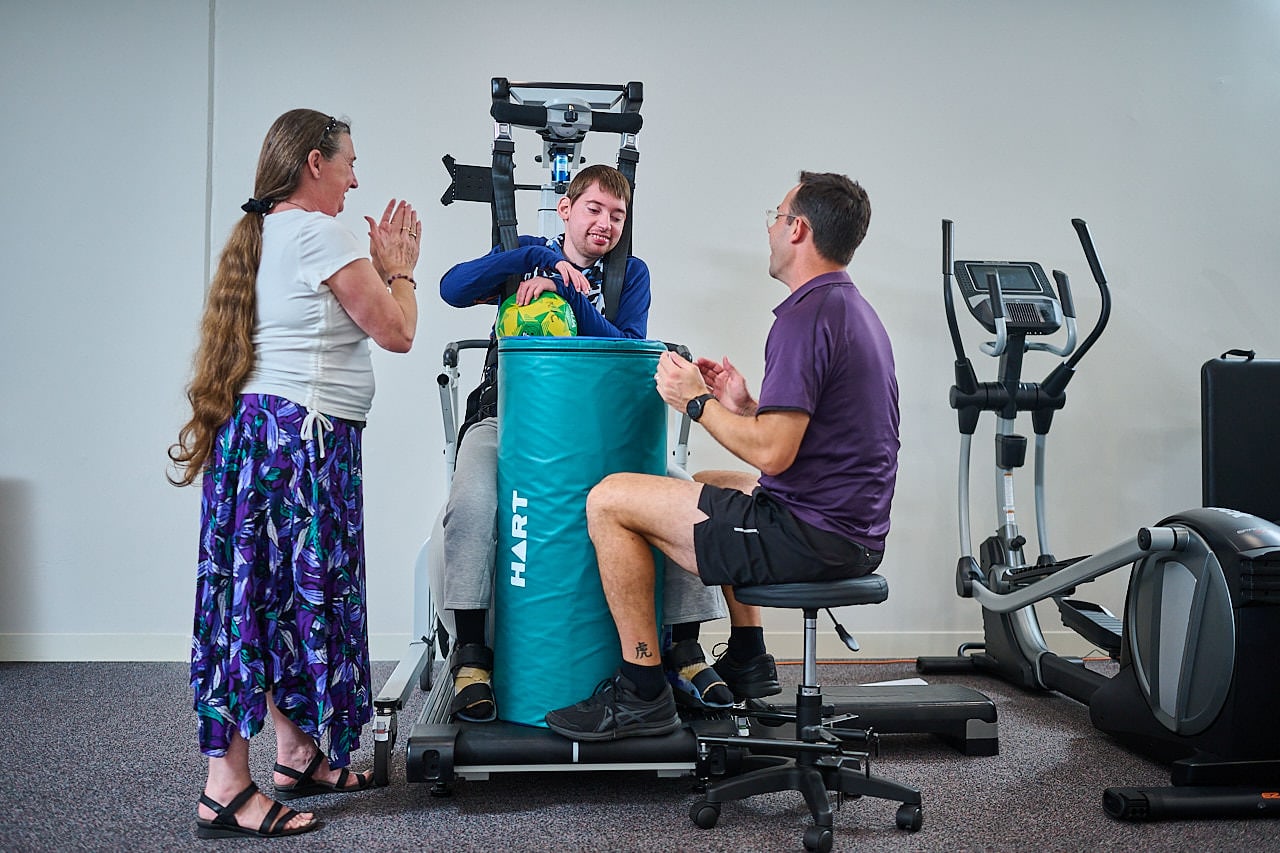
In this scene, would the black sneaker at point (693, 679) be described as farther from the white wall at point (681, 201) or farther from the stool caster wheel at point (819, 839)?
the white wall at point (681, 201)

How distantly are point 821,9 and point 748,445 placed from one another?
9.24 feet

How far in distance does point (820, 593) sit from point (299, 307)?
1.30 metres

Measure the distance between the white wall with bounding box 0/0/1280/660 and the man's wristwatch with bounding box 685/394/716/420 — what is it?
2001 mm

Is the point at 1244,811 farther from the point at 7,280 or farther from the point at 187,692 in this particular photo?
the point at 7,280

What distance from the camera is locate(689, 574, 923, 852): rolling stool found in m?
2.27

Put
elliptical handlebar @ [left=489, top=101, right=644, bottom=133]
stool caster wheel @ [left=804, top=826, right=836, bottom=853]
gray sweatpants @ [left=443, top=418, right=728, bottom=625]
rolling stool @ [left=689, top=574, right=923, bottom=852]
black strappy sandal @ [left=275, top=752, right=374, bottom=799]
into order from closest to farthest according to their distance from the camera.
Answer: stool caster wheel @ [left=804, top=826, right=836, bottom=853], rolling stool @ [left=689, top=574, right=923, bottom=852], black strappy sandal @ [left=275, top=752, right=374, bottom=799], gray sweatpants @ [left=443, top=418, right=728, bottom=625], elliptical handlebar @ [left=489, top=101, right=644, bottom=133]

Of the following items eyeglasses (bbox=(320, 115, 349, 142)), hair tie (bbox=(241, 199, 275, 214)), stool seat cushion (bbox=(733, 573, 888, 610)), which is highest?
eyeglasses (bbox=(320, 115, 349, 142))

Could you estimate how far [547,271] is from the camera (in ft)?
9.32

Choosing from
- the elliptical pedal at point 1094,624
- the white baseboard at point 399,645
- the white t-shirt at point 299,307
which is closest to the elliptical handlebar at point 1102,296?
the elliptical pedal at point 1094,624

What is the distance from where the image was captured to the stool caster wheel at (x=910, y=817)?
7.67ft

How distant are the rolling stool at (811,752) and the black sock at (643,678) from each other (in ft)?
0.72

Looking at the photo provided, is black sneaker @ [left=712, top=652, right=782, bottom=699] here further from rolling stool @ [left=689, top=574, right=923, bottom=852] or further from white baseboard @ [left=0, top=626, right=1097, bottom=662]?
white baseboard @ [left=0, top=626, right=1097, bottom=662]

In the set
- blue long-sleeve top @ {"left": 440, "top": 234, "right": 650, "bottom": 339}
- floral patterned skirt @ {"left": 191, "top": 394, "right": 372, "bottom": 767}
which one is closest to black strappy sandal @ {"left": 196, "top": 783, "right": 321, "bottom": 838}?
floral patterned skirt @ {"left": 191, "top": 394, "right": 372, "bottom": 767}

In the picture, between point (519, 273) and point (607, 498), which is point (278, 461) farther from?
point (519, 273)
